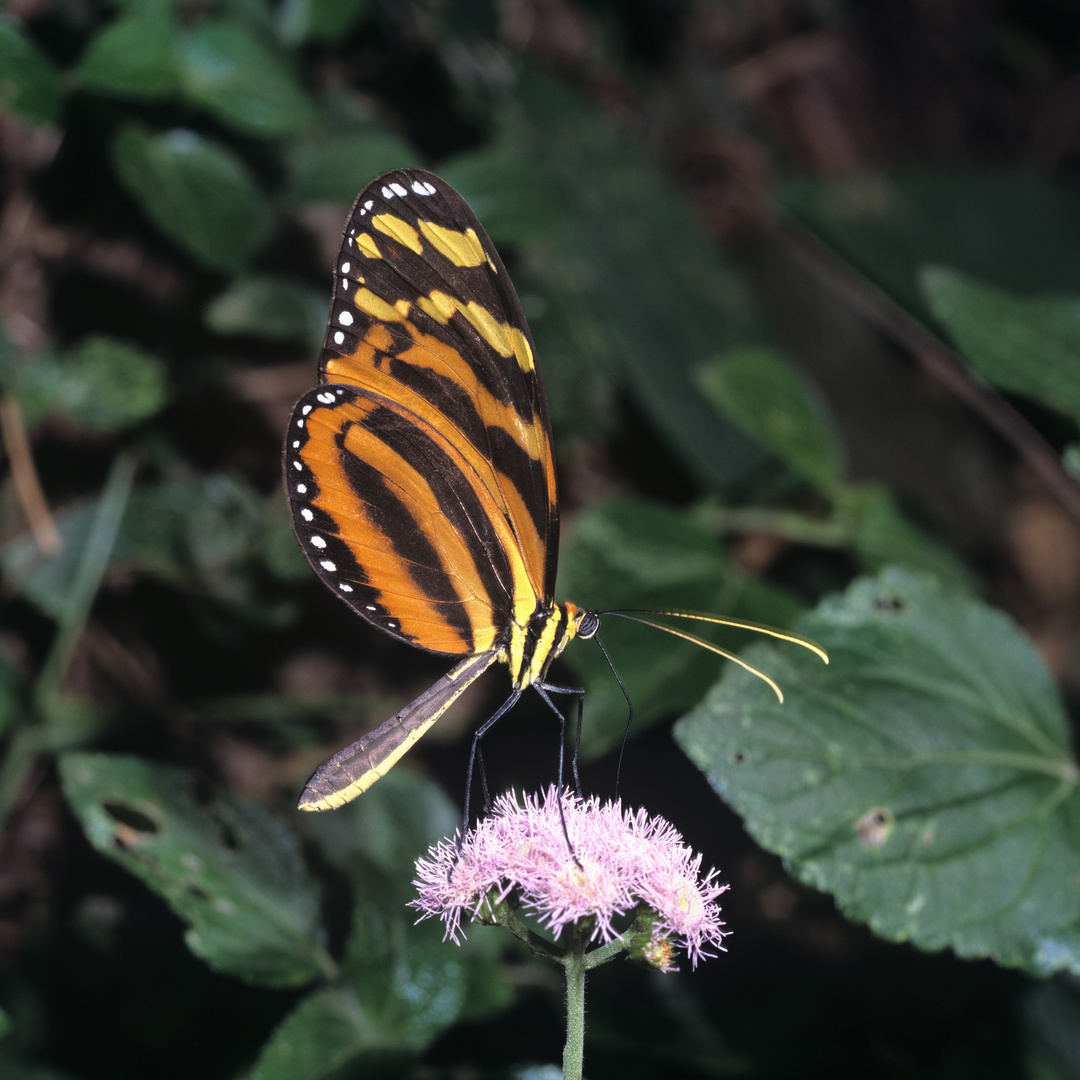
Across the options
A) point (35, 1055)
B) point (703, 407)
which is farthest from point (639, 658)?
point (703, 407)

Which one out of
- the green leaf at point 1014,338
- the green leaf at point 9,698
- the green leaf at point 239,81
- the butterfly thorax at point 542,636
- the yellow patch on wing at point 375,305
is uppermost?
the green leaf at point 239,81

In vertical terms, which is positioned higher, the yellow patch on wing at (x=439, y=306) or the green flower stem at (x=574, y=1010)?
the yellow patch on wing at (x=439, y=306)

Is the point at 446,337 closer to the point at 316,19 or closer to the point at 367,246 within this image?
the point at 367,246

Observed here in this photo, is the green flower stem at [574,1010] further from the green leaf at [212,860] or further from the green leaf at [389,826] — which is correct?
the green leaf at [389,826]

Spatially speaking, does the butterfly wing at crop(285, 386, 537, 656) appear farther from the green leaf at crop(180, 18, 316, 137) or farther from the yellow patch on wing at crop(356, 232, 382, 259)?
the green leaf at crop(180, 18, 316, 137)

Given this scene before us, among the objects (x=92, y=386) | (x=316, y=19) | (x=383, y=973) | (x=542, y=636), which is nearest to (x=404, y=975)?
(x=383, y=973)

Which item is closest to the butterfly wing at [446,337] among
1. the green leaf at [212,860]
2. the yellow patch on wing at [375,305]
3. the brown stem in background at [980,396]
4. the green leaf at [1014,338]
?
the yellow patch on wing at [375,305]
